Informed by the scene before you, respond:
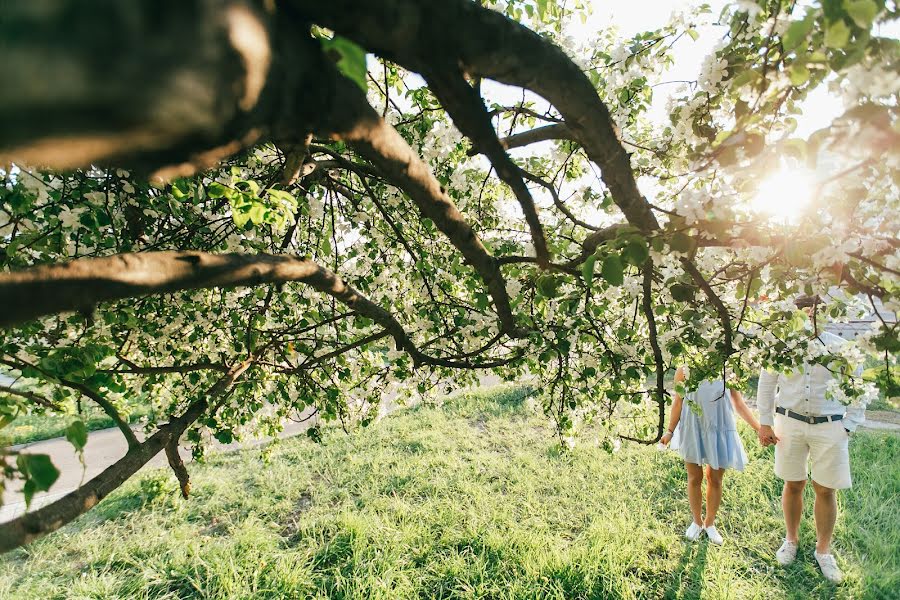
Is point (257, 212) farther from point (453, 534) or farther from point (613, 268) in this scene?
point (453, 534)

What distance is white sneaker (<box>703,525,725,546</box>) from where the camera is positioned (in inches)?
195

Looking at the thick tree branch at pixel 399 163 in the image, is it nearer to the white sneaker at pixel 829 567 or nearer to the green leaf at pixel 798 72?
the green leaf at pixel 798 72

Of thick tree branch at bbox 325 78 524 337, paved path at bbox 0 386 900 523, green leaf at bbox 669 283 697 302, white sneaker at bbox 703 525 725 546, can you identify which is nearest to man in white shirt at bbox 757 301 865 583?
white sneaker at bbox 703 525 725 546

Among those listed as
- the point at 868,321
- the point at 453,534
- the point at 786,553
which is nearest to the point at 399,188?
the point at 453,534

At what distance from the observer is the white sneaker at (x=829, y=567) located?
14.1 feet

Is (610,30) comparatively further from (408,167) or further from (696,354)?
(408,167)

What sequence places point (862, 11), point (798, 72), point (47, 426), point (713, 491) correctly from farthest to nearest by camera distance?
1. point (47, 426)
2. point (713, 491)
3. point (798, 72)
4. point (862, 11)

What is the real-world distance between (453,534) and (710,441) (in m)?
2.95

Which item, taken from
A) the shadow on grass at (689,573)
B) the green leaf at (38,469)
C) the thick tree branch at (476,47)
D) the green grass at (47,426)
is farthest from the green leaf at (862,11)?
the green grass at (47,426)

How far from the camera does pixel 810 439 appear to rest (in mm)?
4410

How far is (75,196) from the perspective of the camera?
8.32 feet

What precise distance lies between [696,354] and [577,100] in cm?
267

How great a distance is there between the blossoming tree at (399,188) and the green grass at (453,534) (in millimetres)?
1717

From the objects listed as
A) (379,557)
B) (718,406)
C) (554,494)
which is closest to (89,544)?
(379,557)
